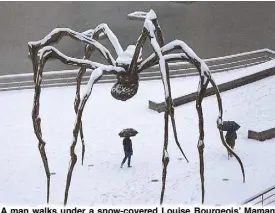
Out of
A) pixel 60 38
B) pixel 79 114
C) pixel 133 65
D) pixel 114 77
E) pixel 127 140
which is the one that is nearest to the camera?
pixel 79 114

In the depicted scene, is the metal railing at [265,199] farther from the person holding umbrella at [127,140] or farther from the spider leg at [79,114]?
the spider leg at [79,114]

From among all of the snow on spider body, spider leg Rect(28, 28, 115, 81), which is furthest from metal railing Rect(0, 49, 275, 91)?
the snow on spider body

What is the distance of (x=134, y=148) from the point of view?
69.1ft

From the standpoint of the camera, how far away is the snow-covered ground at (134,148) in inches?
694

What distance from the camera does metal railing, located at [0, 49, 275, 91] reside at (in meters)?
28.2

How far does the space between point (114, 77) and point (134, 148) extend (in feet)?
32.2

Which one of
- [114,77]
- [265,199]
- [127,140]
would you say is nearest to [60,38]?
[127,140]

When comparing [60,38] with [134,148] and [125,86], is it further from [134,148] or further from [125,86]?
[134,148]

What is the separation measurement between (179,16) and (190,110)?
18803 millimetres

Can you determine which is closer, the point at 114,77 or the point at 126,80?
the point at 126,80

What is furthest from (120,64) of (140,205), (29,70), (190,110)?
(29,70)

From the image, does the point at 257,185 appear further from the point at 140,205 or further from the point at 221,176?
the point at 140,205

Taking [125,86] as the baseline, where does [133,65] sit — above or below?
above

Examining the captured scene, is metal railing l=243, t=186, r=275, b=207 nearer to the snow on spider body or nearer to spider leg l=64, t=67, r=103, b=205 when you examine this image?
the snow on spider body
